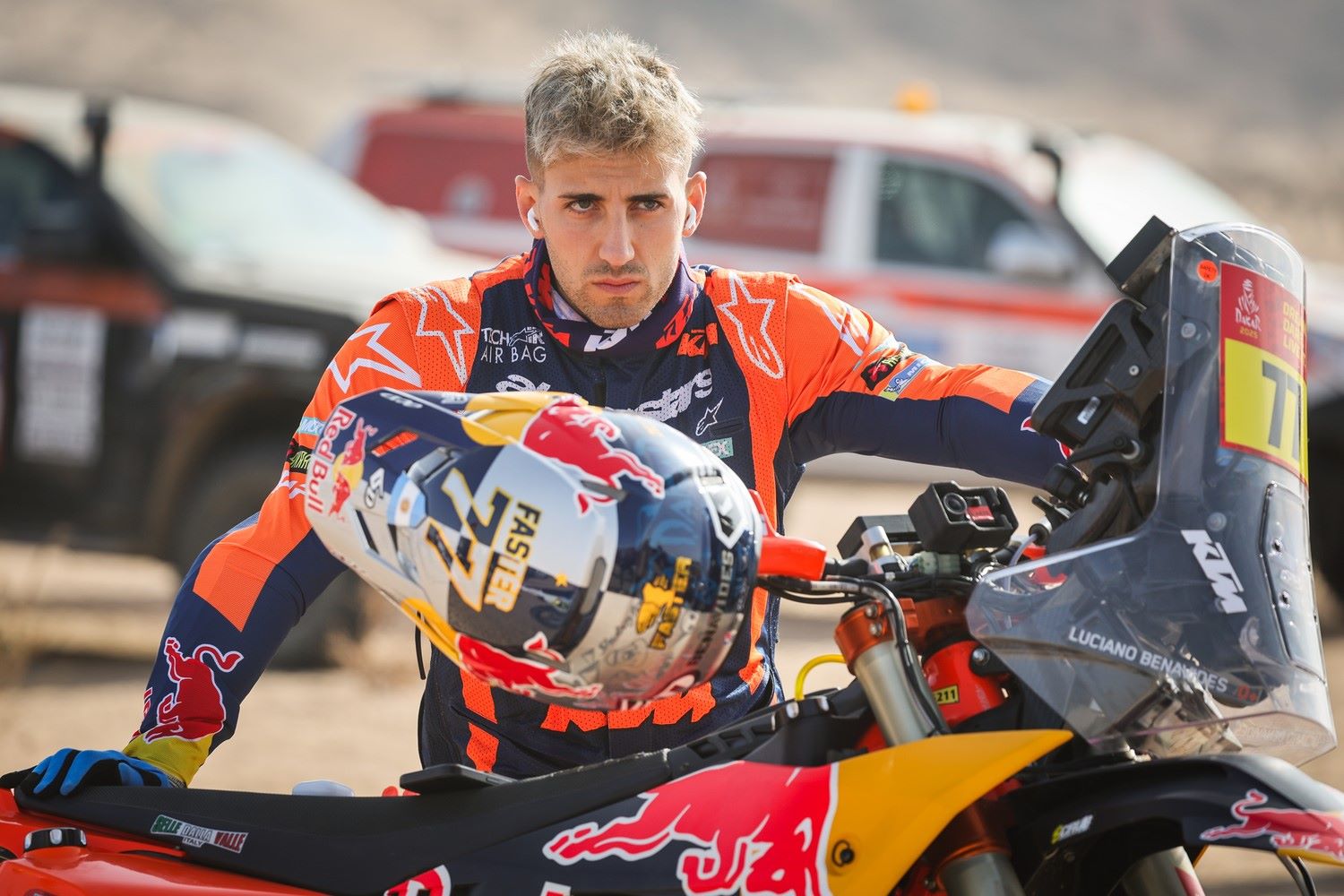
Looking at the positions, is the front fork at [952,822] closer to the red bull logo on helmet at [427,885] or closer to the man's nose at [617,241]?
the red bull logo on helmet at [427,885]

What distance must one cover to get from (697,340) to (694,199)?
29 centimetres

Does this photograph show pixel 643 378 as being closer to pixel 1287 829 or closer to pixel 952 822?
pixel 952 822

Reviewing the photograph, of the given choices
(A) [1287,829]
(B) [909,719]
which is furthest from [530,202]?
(A) [1287,829]

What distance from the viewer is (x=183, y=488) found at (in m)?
7.04

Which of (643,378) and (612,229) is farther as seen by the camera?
(643,378)

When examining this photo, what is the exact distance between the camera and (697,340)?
283cm

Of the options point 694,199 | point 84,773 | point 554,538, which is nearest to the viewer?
point 554,538

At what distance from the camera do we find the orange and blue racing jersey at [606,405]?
2.58m

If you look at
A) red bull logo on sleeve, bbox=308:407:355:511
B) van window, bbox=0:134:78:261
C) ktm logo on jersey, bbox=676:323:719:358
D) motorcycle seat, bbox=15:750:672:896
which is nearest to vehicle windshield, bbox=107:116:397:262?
van window, bbox=0:134:78:261

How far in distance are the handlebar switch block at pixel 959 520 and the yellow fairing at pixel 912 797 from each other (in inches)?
12.5

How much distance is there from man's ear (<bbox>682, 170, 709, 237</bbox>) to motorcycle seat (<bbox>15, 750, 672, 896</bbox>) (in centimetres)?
106

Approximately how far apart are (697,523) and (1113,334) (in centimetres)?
62

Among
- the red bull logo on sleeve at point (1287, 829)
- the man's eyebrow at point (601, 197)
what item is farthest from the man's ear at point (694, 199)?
the red bull logo on sleeve at point (1287, 829)

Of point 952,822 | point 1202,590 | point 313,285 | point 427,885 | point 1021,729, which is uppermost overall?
point 313,285
